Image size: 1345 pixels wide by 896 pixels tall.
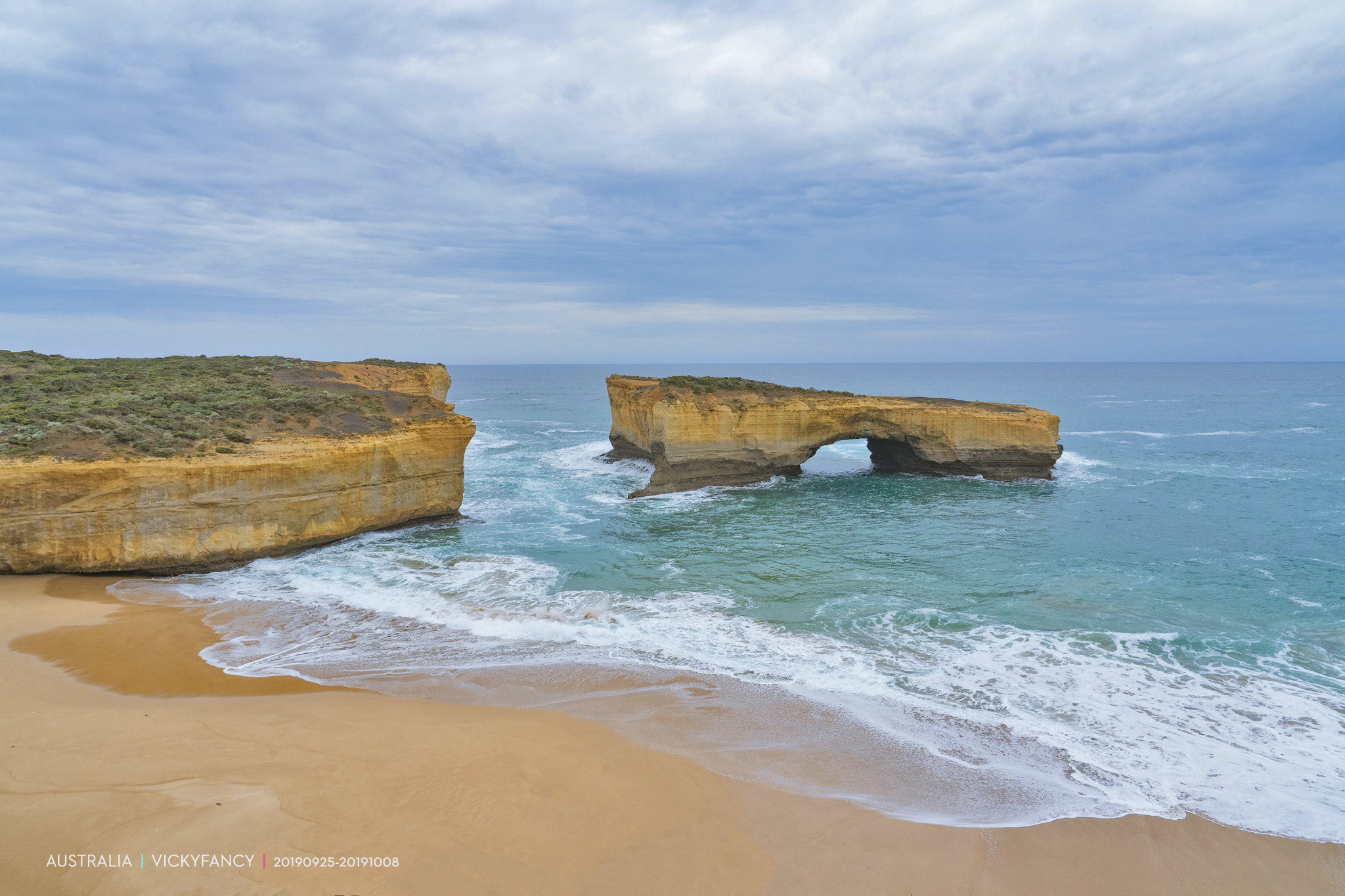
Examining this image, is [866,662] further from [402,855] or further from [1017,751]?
[402,855]

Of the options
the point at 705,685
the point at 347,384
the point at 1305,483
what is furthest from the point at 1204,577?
the point at 347,384

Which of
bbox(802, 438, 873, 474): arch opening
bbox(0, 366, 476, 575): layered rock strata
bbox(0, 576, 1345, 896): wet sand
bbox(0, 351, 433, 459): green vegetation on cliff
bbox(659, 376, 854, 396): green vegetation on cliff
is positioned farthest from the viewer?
bbox(802, 438, 873, 474): arch opening

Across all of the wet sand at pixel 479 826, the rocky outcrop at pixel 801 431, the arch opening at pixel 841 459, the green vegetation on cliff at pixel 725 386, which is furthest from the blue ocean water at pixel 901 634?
the arch opening at pixel 841 459

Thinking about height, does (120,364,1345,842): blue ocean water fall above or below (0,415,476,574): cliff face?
below

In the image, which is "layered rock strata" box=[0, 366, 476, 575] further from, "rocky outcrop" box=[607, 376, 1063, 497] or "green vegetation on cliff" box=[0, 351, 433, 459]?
"rocky outcrop" box=[607, 376, 1063, 497]

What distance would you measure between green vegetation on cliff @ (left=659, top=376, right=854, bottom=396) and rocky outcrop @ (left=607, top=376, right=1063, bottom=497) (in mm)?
72

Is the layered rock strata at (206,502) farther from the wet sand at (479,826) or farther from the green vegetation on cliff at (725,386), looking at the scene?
the green vegetation on cliff at (725,386)

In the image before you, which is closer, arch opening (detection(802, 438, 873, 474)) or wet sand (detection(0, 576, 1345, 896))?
wet sand (detection(0, 576, 1345, 896))

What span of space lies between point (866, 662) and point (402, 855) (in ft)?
23.1

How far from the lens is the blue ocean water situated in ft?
24.5

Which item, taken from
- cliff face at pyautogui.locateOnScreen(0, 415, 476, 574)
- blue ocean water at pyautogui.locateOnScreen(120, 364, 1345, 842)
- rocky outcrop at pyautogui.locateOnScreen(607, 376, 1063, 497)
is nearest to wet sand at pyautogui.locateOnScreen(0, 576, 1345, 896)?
blue ocean water at pyautogui.locateOnScreen(120, 364, 1345, 842)

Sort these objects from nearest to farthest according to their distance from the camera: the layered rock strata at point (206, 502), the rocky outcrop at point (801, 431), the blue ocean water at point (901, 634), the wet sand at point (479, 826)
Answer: the wet sand at point (479, 826), the blue ocean water at point (901, 634), the layered rock strata at point (206, 502), the rocky outcrop at point (801, 431)

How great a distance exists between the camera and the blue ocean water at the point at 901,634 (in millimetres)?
7457

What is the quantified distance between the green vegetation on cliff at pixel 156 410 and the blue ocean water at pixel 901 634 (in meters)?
3.13
